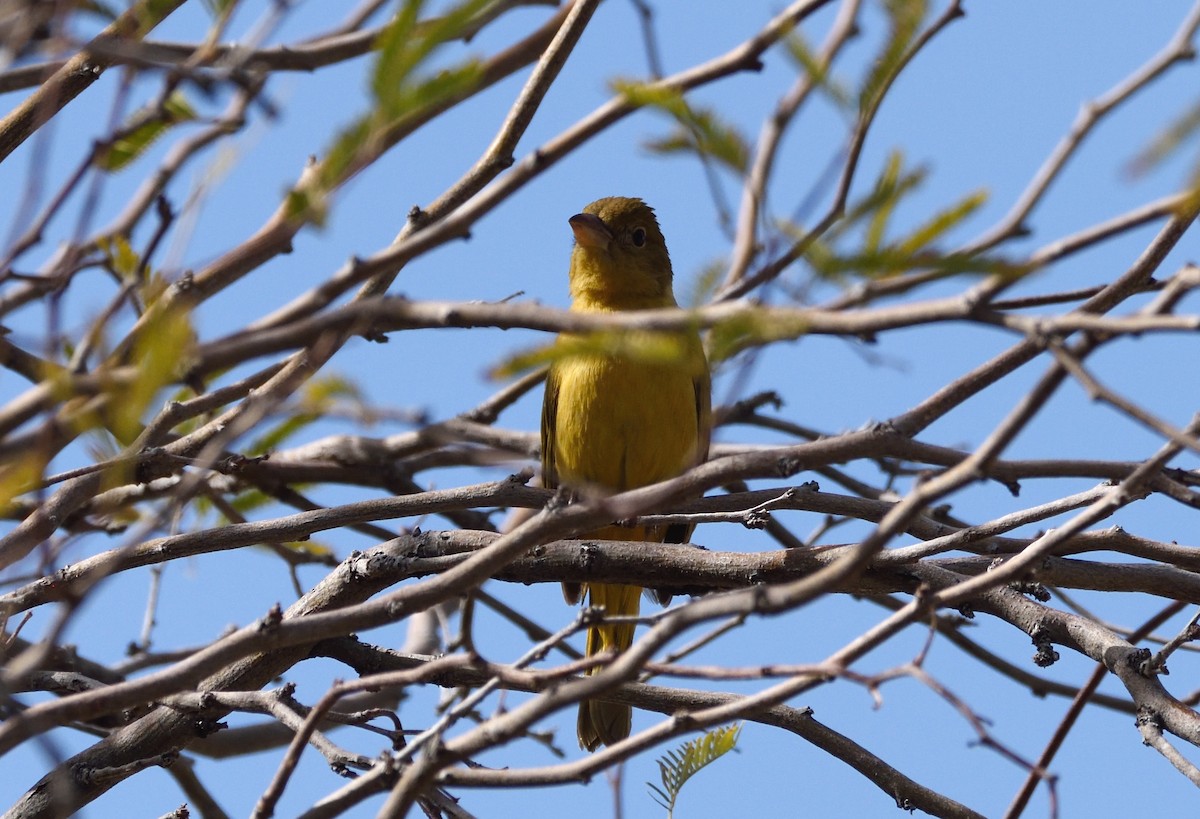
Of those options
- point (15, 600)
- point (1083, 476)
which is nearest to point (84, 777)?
point (15, 600)

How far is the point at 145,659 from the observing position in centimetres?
442

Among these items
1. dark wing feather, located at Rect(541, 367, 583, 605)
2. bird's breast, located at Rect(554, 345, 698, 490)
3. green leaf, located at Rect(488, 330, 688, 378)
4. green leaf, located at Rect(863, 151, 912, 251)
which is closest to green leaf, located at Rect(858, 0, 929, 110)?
green leaf, located at Rect(863, 151, 912, 251)

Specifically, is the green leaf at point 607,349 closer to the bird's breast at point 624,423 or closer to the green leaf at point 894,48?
the green leaf at point 894,48

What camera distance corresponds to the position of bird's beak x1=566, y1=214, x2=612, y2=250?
19.0 ft

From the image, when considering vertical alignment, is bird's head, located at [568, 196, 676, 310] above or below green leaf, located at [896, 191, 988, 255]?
above

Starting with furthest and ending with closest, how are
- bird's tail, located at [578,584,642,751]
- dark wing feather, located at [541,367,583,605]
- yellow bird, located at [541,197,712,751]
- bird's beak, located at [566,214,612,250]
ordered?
1. bird's beak, located at [566,214,612,250]
2. dark wing feather, located at [541,367,583,605]
3. yellow bird, located at [541,197,712,751]
4. bird's tail, located at [578,584,642,751]

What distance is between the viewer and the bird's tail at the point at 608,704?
4961mm

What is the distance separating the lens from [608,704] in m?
4.91

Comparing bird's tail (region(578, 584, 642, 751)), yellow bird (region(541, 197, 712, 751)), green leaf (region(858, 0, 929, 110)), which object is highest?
yellow bird (region(541, 197, 712, 751))

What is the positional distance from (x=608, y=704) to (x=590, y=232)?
201 centimetres

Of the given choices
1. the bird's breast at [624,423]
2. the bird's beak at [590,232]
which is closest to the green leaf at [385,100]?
the bird's breast at [624,423]

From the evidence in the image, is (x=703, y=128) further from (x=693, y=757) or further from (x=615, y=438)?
(x=615, y=438)

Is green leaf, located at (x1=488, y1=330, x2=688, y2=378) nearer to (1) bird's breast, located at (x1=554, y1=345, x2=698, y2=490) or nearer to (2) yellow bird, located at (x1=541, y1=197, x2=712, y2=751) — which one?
(2) yellow bird, located at (x1=541, y1=197, x2=712, y2=751)

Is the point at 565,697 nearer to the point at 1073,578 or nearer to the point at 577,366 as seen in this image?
the point at 1073,578
